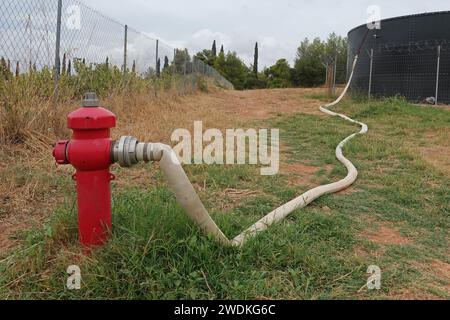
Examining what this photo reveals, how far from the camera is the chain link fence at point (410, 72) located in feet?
38.7

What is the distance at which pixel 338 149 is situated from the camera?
484 cm

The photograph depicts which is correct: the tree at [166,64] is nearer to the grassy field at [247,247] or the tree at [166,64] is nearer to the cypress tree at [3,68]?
the cypress tree at [3,68]

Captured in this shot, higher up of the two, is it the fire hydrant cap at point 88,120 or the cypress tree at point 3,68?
the cypress tree at point 3,68

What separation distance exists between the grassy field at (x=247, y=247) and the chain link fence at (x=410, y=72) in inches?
373

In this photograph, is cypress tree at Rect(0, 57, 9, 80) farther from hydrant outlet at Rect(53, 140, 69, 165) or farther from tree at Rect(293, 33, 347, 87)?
tree at Rect(293, 33, 347, 87)

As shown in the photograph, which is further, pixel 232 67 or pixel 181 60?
pixel 232 67

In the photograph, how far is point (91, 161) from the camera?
1.76 metres

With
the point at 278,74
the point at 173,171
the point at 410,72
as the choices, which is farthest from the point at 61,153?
the point at 278,74

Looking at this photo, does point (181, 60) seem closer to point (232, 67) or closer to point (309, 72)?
point (309, 72)

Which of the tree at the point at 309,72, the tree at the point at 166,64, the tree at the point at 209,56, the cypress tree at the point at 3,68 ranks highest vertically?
the tree at the point at 209,56

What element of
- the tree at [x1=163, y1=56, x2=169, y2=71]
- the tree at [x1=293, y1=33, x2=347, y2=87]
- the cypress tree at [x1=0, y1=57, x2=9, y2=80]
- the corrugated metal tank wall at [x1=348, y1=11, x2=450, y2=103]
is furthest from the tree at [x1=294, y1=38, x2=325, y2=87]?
the cypress tree at [x1=0, y1=57, x2=9, y2=80]

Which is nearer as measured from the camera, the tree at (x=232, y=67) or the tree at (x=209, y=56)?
the tree at (x=232, y=67)

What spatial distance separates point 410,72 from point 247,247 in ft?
40.0

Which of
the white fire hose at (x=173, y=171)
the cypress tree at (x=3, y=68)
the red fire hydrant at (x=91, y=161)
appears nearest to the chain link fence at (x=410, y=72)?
the cypress tree at (x=3, y=68)
